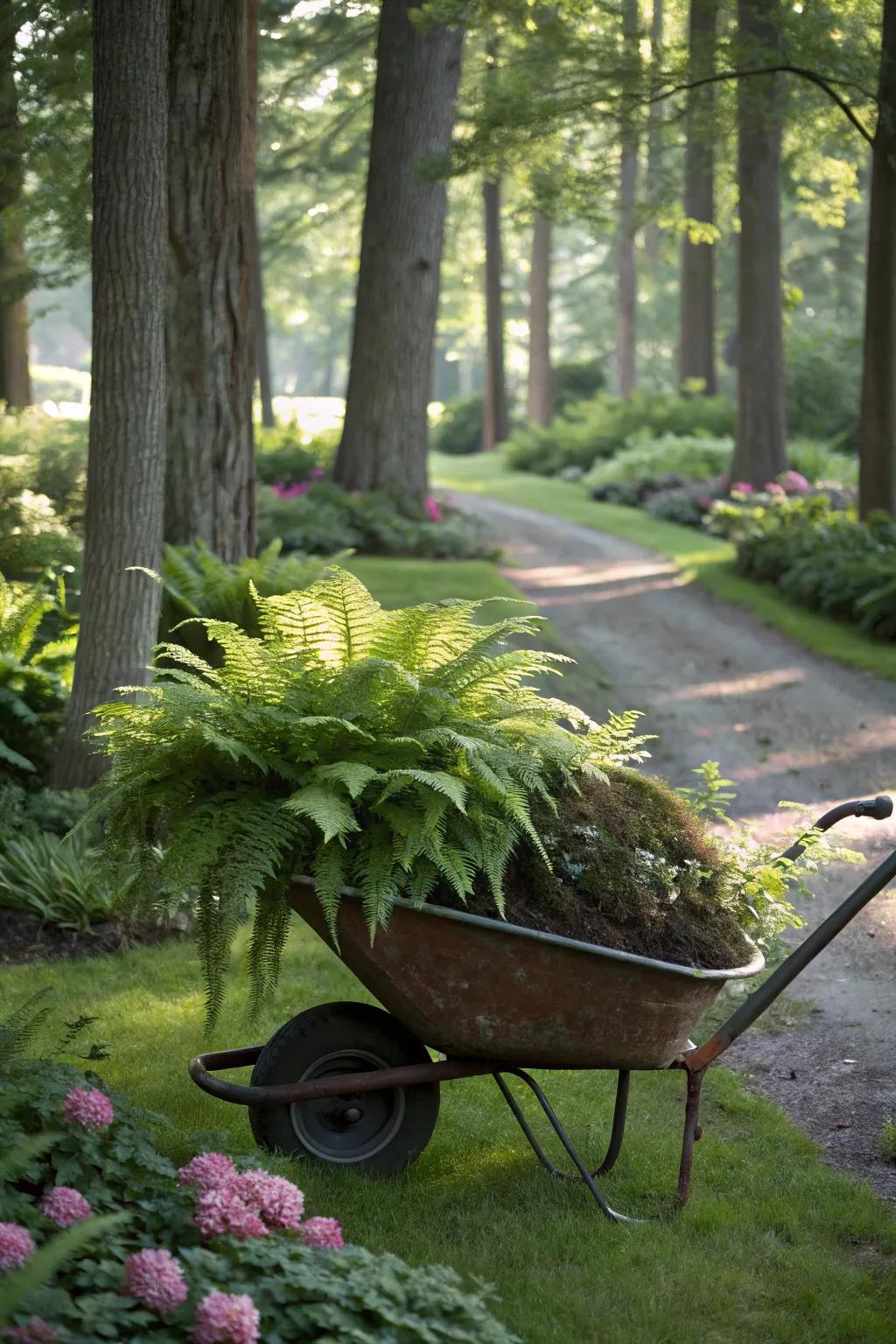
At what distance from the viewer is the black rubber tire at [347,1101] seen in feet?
12.2

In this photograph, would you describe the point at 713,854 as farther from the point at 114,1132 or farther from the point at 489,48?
the point at 489,48

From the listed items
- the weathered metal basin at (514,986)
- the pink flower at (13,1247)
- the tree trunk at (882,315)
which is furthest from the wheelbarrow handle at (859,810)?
the tree trunk at (882,315)

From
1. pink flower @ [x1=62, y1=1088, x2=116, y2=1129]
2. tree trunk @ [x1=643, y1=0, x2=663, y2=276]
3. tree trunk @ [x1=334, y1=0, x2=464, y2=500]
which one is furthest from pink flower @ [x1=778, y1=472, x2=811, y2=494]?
pink flower @ [x1=62, y1=1088, x2=116, y2=1129]

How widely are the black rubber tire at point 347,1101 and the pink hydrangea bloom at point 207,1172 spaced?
1.86 feet

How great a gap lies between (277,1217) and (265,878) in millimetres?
919

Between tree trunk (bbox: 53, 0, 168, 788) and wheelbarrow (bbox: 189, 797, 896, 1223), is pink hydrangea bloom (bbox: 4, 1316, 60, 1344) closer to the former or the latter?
wheelbarrow (bbox: 189, 797, 896, 1223)

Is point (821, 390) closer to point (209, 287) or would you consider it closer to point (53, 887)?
point (209, 287)

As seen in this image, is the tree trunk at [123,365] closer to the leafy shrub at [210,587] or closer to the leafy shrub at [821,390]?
the leafy shrub at [210,587]

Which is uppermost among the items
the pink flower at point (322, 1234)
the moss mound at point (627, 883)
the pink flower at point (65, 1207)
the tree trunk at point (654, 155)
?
→ the tree trunk at point (654, 155)

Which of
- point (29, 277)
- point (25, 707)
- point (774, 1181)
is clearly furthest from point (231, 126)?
point (29, 277)

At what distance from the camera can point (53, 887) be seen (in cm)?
596

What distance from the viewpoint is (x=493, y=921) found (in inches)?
133

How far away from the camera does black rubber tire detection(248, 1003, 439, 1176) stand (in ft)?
12.2

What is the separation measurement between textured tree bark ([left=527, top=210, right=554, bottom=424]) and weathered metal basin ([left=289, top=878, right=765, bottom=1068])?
30.8 m
